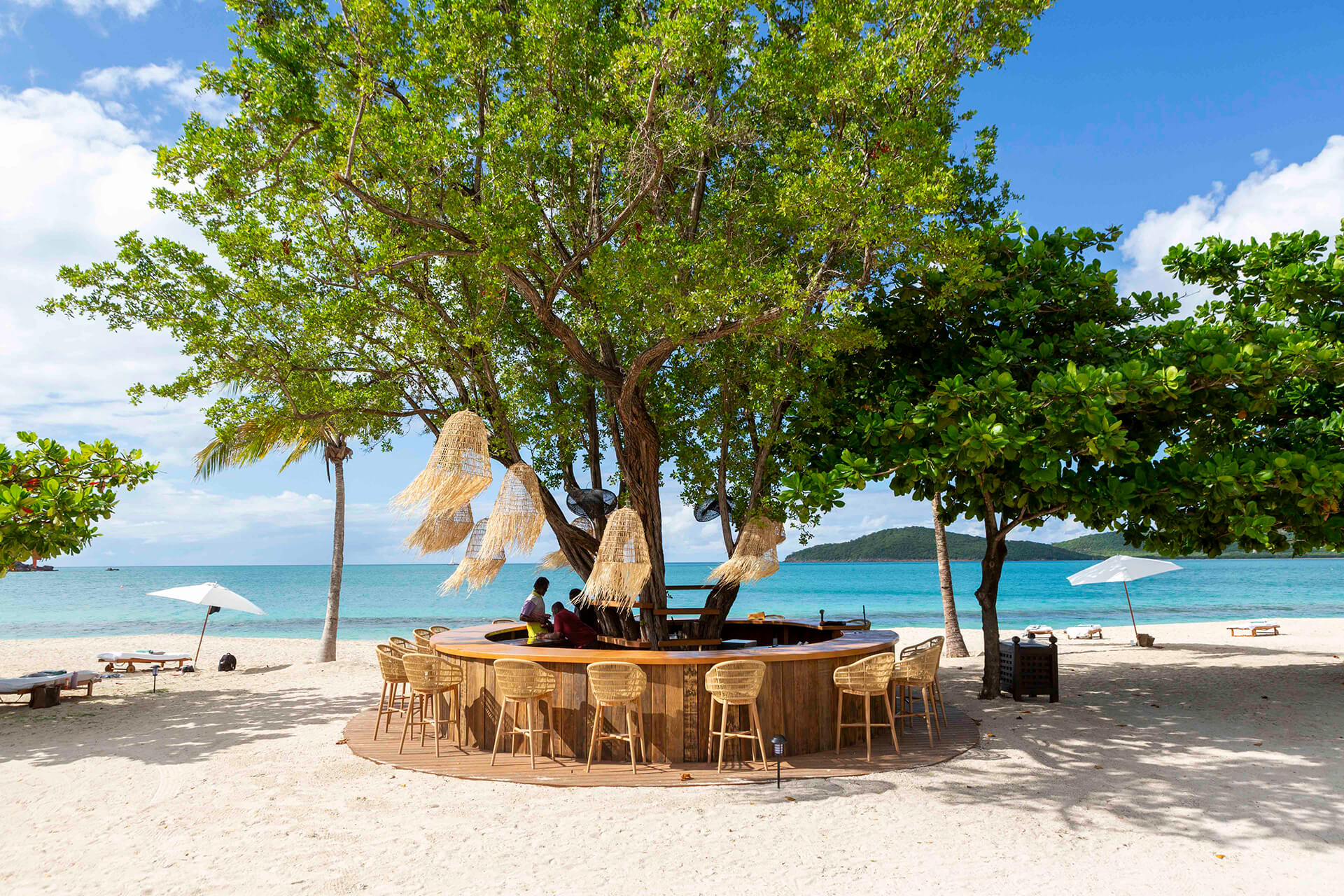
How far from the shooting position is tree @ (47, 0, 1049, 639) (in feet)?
27.6

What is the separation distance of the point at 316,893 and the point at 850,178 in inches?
309

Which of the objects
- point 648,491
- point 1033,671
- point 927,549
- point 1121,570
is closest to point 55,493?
point 648,491

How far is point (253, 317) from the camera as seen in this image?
11141 mm

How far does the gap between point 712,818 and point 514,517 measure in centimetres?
471

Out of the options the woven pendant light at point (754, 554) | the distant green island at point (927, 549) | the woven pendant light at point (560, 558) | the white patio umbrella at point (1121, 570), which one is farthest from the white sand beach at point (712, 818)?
the distant green island at point (927, 549)

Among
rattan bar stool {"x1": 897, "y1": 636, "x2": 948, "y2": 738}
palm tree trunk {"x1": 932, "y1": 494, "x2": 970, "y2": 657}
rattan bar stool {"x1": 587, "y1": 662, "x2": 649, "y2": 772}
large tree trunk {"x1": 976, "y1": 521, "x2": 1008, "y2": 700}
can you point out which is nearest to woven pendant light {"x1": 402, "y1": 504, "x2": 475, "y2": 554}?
rattan bar stool {"x1": 587, "y1": 662, "x2": 649, "y2": 772}

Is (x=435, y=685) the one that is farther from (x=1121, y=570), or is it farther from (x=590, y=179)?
(x=1121, y=570)

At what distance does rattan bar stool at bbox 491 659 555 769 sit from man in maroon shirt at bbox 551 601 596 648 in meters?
1.24

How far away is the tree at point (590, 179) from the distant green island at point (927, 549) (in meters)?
86.3

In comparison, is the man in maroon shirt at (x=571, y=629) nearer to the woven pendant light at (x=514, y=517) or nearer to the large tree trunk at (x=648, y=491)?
the woven pendant light at (x=514, y=517)

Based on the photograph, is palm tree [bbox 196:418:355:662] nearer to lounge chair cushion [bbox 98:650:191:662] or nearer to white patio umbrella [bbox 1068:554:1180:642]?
lounge chair cushion [bbox 98:650:191:662]

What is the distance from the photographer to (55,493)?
880cm

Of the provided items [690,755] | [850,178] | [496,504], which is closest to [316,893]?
[690,755]

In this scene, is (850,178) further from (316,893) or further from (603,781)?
(316,893)
